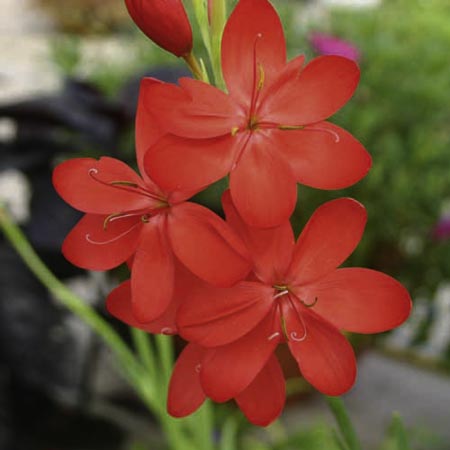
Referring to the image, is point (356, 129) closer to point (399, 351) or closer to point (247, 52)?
point (399, 351)

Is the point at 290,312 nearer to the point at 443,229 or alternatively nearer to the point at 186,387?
the point at 186,387

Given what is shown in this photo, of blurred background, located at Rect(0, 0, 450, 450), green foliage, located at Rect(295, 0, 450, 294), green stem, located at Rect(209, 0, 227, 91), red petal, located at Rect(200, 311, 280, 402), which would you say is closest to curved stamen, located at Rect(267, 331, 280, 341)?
red petal, located at Rect(200, 311, 280, 402)

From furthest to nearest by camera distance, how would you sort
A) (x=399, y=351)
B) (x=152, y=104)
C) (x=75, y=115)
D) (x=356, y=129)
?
(x=399, y=351) → (x=356, y=129) → (x=75, y=115) → (x=152, y=104)

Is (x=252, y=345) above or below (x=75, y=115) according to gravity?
above

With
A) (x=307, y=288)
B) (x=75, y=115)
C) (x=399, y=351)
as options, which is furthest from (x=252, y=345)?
(x=399, y=351)

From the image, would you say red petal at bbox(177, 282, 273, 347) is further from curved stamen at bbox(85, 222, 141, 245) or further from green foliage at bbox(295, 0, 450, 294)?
green foliage at bbox(295, 0, 450, 294)

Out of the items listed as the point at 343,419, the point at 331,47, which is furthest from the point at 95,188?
the point at 331,47
